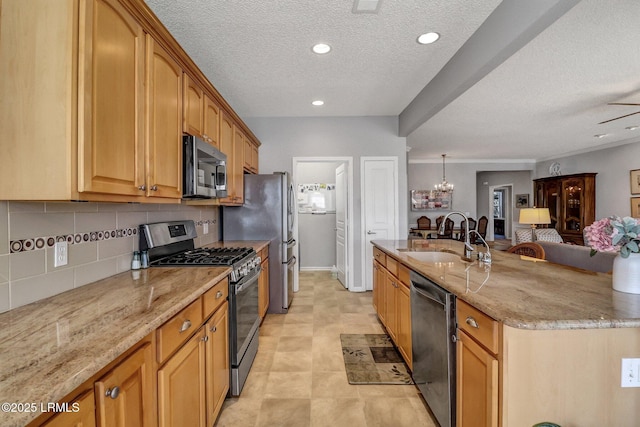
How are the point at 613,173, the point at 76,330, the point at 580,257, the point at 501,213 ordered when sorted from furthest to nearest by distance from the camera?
the point at 501,213
the point at 613,173
the point at 580,257
the point at 76,330

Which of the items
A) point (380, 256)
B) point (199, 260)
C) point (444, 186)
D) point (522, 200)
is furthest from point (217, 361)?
point (522, 200)

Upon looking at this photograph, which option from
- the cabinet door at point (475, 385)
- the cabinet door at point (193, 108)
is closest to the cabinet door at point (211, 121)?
the cabinet door at point (193, 108)

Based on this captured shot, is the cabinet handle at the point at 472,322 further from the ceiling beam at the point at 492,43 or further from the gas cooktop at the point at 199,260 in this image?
the ceiling beam at the point at 492,43

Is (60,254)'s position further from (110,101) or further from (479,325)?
(479,325)

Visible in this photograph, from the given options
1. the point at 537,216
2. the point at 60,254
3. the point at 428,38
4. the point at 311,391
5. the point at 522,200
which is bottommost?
the point at 311,391

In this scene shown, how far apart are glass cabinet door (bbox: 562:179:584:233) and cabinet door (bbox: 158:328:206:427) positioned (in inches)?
303

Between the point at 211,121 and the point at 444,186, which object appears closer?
the point at 211,121

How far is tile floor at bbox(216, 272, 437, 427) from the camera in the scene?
1868 mm

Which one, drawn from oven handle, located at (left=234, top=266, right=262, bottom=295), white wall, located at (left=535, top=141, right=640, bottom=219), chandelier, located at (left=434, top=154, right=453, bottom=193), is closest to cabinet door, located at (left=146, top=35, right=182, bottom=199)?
oven handle, located at (left=234, top=266, right=262, bottom=295)

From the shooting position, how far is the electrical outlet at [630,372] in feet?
3.68

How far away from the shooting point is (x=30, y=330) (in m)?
0.99

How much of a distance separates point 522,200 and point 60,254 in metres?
10.4

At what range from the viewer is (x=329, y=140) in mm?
4555

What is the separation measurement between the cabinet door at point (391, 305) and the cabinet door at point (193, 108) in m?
1.93
